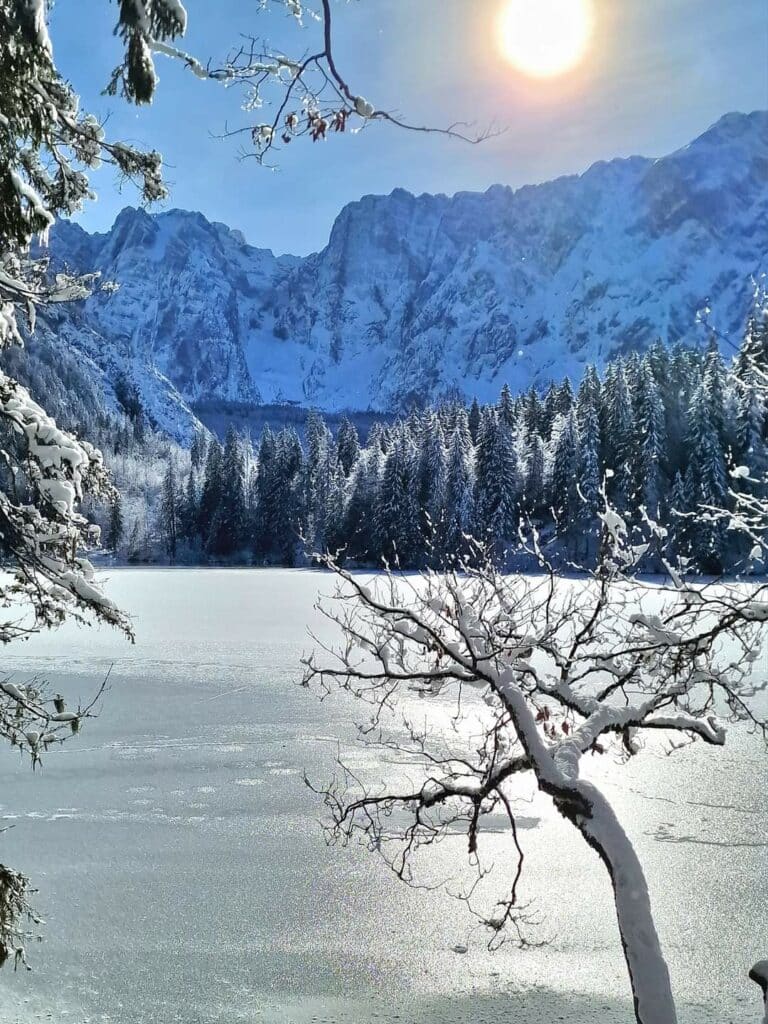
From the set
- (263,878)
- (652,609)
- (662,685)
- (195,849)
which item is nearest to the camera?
(662,685)

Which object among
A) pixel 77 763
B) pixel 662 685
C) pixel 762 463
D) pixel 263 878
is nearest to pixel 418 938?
pixel 263 878

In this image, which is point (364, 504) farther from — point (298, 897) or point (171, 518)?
point (298, 897)

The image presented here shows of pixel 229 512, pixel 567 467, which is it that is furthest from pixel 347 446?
pixel 567 467

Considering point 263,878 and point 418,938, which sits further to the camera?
point 263,878

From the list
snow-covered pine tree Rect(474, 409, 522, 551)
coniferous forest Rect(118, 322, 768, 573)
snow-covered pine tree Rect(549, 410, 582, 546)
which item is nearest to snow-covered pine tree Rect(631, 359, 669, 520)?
coniferous forest Rect(118, 322, 768, 573)

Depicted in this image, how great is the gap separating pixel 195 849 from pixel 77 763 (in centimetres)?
398

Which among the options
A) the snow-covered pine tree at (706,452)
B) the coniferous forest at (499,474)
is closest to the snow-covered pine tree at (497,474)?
the coniferous forest at (499,474)

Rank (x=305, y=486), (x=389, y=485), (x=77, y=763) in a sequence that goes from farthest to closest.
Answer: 1. (x=305, y=486)
2. (x=389, y=485)
3. (x=77, y=763)

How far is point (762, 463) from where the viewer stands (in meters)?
50.5

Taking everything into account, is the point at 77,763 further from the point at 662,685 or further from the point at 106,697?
the point at 662,685

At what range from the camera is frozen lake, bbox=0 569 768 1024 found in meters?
6.86

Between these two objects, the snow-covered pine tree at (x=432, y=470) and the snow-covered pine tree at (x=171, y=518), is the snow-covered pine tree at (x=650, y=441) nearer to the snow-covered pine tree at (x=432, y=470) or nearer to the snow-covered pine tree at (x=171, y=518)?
the snow-covered pine tree at (x=432, y=470)

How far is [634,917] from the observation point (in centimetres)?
377

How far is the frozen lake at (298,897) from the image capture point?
6.86 m
